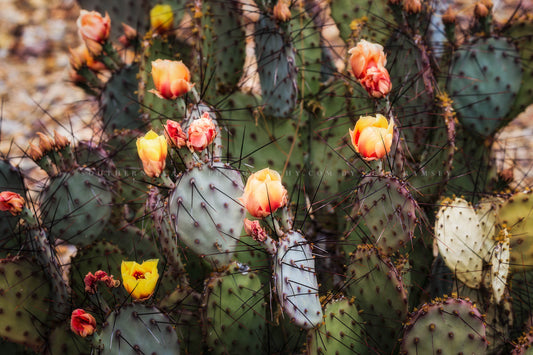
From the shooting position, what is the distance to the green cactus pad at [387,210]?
1238 millimetres

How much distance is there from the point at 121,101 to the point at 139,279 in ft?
3.07

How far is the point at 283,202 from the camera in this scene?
106 cm

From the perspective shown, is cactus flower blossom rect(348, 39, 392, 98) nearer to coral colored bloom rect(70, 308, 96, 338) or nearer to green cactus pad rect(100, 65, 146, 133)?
coral colored bloom rect(70, 308, 96, 338)

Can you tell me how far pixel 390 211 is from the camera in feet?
4.16

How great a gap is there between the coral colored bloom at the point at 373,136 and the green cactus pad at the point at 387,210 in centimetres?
12

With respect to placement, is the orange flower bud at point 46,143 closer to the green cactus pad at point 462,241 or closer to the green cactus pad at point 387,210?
the green cactus pad at point 387,210

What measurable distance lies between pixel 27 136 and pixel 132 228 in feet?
7.14

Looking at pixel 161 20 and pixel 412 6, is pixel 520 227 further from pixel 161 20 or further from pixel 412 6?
pixel 161 20

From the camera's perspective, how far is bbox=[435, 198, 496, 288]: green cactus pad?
1.42m

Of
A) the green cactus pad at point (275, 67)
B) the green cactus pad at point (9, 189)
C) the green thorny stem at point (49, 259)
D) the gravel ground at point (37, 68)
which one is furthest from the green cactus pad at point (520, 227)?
the gravel ground at point (37, 68)

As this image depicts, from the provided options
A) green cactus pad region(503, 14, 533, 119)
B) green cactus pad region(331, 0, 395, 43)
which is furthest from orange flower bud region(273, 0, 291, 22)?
green cactus pad region(503, 14, 533, 119)

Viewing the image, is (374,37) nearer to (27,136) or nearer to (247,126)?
(247,126)

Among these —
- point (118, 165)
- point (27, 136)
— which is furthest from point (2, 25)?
point (118, 165)

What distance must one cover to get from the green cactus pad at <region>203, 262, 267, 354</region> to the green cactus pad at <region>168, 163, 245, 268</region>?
8 centimetres
